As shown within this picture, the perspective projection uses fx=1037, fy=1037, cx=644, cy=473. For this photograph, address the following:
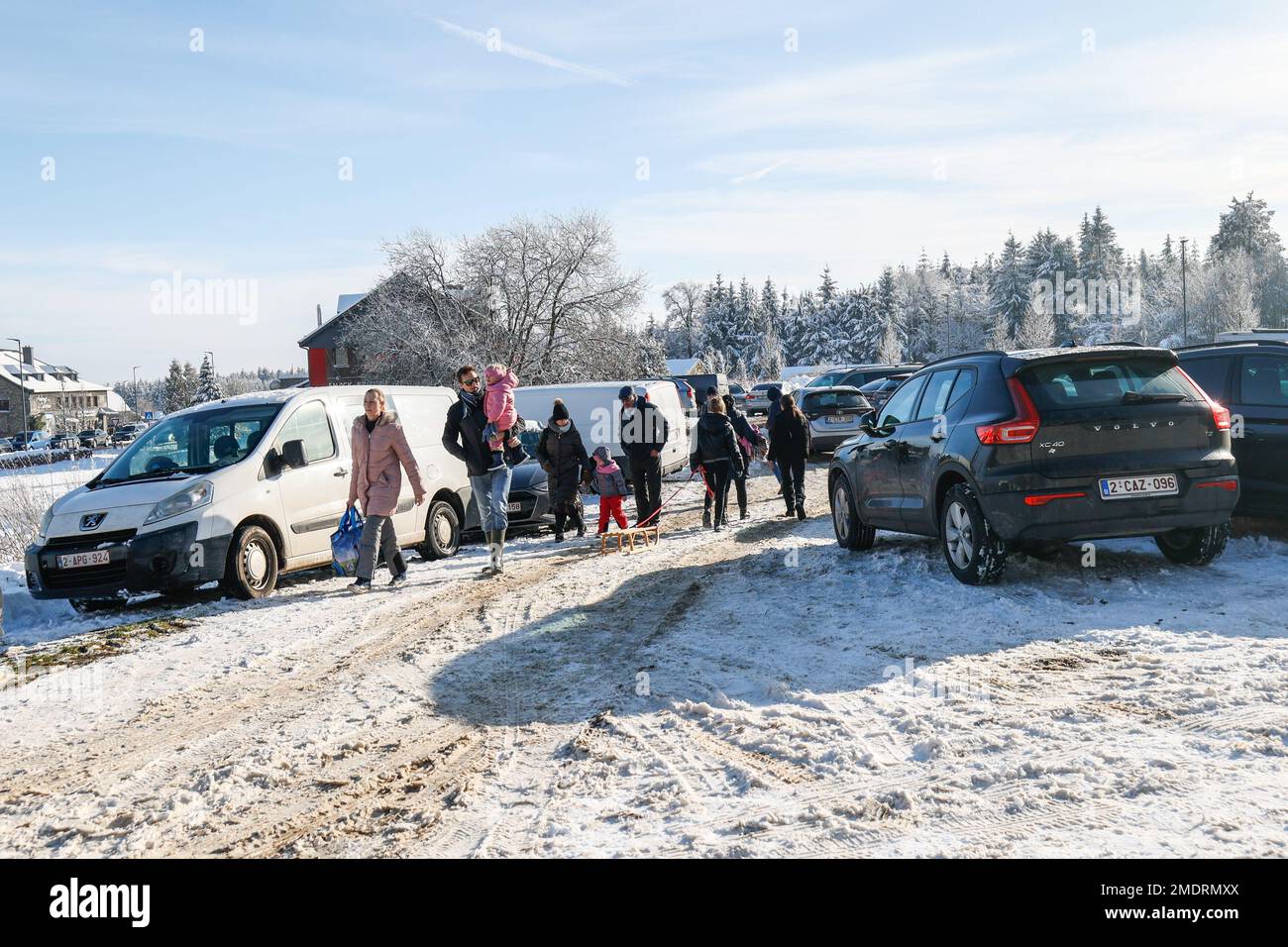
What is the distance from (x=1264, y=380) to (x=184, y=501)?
33.1 ft

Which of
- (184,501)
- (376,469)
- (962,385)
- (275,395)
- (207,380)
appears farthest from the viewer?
(207,380)

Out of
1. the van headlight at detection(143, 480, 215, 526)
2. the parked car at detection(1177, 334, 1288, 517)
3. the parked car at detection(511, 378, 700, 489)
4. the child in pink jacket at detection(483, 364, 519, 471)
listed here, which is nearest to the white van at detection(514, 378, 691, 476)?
the parked car at detection(511, 378, 700, 489)

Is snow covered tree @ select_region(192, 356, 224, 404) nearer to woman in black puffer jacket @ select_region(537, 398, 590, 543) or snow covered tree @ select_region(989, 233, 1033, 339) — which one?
snow covered tree @ select_region(989, 233, 1033, 339)

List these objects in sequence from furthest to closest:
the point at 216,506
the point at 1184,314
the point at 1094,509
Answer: the point at 1184,314 < the point at 216,506 < the point at 1094,509

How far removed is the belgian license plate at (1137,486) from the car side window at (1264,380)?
9.14 feet

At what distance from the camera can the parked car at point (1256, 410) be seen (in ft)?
31.0

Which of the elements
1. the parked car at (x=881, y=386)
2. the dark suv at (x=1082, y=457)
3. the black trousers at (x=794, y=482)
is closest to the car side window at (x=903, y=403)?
the dark suv at (x=1082, y=457)

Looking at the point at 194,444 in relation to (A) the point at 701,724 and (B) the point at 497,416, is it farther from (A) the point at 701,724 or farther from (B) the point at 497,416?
(A) the point at 701,724

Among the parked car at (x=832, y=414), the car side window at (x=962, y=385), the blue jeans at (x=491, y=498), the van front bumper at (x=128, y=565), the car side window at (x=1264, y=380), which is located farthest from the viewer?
the parked car at (x=832, y=414)

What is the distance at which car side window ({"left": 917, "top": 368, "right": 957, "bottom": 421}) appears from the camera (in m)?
8.93

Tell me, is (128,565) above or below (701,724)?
above

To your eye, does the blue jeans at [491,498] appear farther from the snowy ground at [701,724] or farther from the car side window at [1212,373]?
the car side window at [1212,373]

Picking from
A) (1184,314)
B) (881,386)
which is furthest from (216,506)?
(1184,314)

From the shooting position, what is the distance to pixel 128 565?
916 cm
